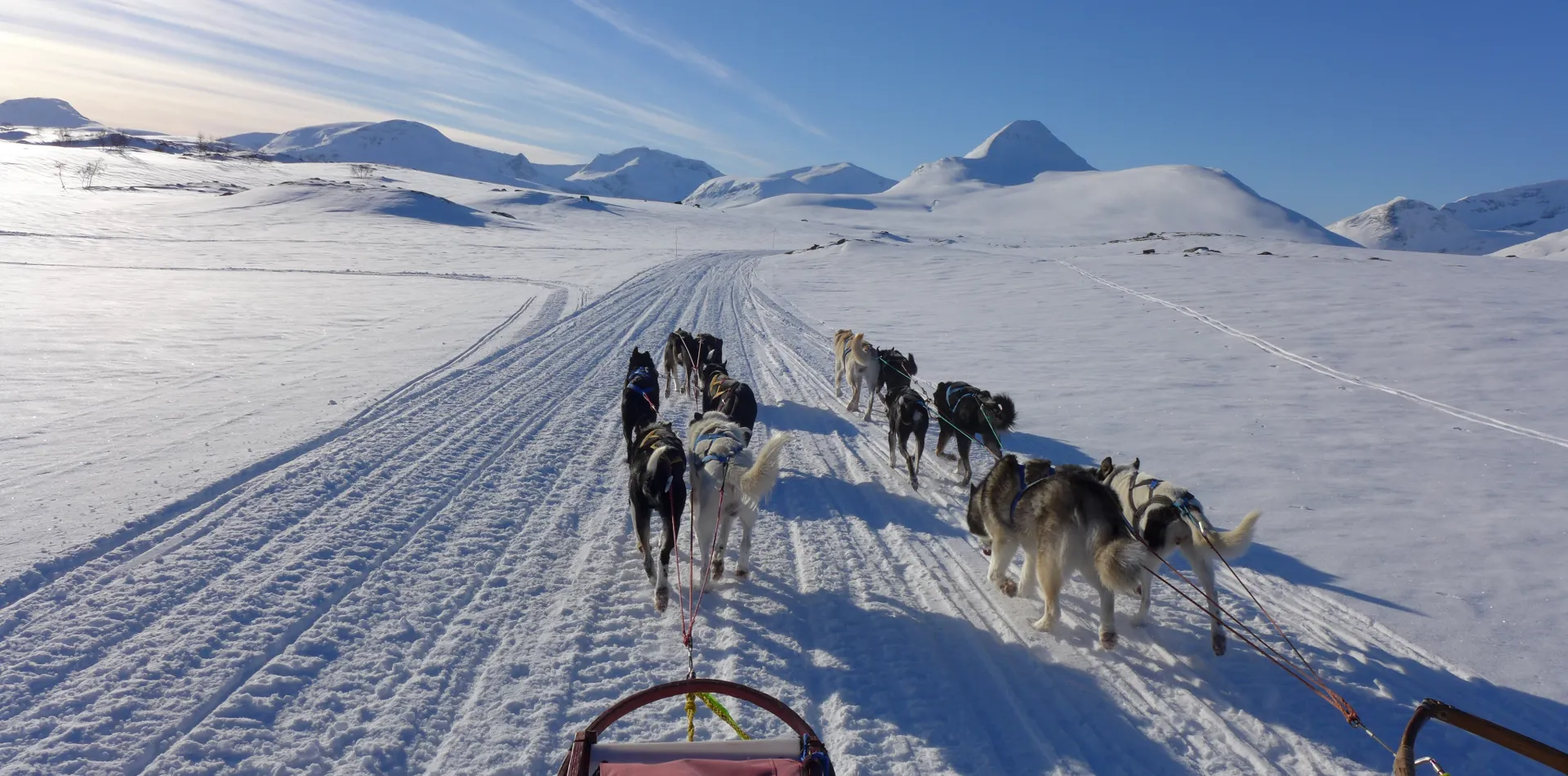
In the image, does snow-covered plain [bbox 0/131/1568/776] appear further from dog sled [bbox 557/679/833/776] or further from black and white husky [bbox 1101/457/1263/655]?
dog sled [bbox 557/679/833/776]

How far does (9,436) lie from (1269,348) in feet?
63.1

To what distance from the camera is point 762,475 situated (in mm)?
4770

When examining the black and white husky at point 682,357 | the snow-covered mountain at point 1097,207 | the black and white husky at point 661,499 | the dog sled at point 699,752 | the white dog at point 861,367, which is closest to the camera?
the dog sled at point 699,752

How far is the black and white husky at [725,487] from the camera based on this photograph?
187 inches

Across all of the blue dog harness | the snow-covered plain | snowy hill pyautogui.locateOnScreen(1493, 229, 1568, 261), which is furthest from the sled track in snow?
snowy hill pyautogui.locateOnScreen(1493, 229, 1568, 261)

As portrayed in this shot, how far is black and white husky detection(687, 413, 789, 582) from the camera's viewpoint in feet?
15.6

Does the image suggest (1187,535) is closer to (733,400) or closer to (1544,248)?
(733,400)

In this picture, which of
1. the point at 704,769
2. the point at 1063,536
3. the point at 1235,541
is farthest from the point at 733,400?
the point at 704,769

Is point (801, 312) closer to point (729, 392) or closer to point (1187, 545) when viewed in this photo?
point (729, 392)

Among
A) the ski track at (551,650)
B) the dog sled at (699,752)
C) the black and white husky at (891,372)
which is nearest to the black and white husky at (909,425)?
the ski track at (551,650)

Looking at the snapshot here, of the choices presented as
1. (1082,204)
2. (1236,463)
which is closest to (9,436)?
(1236,463)

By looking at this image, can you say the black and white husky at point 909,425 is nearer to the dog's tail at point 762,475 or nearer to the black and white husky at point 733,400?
the black and white husky at point 733,400

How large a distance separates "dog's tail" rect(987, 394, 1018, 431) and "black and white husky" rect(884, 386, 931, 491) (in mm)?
655

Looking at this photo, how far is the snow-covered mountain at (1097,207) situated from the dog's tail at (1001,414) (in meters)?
80.2
